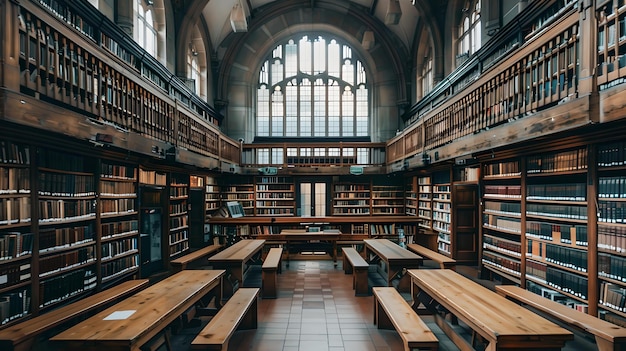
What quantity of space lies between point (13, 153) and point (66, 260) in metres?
1.44

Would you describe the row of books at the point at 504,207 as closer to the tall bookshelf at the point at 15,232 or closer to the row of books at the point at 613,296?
the row of books at the point at 613,296

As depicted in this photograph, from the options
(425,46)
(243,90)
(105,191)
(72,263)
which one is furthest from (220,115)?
(72,263)

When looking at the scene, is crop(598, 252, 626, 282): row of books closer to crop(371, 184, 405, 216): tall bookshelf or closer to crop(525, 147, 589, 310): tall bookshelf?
crop(525, 147, 589, 310): tall bookshelf

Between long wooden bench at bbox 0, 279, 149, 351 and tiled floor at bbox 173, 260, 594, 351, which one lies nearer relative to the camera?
long wooden bench at bbox 0, 279, 149, 351

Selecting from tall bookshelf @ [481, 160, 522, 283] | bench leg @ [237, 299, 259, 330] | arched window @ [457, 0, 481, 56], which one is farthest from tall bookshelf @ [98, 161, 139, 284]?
arched window @ [457, 0, 481, 56]

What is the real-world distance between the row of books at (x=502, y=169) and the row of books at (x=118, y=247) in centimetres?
597

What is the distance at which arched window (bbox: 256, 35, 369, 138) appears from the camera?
1432 centimetres

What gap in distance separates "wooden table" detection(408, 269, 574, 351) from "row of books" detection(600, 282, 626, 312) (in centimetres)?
126

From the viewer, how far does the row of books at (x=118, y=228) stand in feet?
17.5

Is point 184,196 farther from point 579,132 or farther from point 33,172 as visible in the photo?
point 579,132

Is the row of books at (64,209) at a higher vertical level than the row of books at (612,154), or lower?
lower

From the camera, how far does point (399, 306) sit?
3.60m

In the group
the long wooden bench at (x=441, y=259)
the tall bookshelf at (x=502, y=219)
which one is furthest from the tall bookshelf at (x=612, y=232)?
the long wooden bench at (x=441, y=259)

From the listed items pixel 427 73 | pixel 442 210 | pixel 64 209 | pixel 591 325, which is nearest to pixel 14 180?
pixel 64 209
